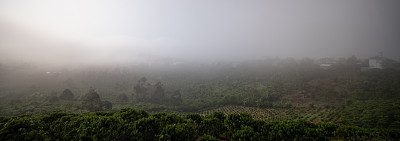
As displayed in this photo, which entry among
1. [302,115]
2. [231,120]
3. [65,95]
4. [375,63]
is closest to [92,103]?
[65,95]

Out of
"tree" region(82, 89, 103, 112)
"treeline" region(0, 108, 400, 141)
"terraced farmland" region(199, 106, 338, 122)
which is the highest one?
"treeline" region(0, 108, 400, 141)

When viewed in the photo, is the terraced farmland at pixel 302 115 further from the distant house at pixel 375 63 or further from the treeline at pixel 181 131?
the distant house at pixel 375 63

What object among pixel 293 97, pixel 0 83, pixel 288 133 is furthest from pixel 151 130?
pixel 0 83

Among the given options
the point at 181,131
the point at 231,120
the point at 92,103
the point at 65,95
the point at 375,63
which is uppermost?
the point at 375,63

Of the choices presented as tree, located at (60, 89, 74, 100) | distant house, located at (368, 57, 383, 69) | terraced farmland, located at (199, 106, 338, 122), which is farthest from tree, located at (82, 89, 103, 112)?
distant house, located at (368, 57, 383, 69)

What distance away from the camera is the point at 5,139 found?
417 inches

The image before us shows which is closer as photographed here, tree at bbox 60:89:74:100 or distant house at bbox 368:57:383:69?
tree at bbox 60:89:74:100

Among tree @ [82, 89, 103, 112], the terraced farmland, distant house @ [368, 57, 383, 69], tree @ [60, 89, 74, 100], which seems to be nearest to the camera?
the terraced farmland

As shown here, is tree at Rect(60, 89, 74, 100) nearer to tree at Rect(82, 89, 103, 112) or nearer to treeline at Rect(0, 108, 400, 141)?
tree at Rect(82, 89, 103, 112)

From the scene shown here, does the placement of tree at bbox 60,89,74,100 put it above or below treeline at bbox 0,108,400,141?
below

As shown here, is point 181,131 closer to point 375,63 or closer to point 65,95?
point 65,95

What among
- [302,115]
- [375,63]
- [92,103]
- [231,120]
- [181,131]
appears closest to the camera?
[181,131]

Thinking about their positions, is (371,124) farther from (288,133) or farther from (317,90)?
(317,90)

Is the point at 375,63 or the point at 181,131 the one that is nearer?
the point at 181,131
